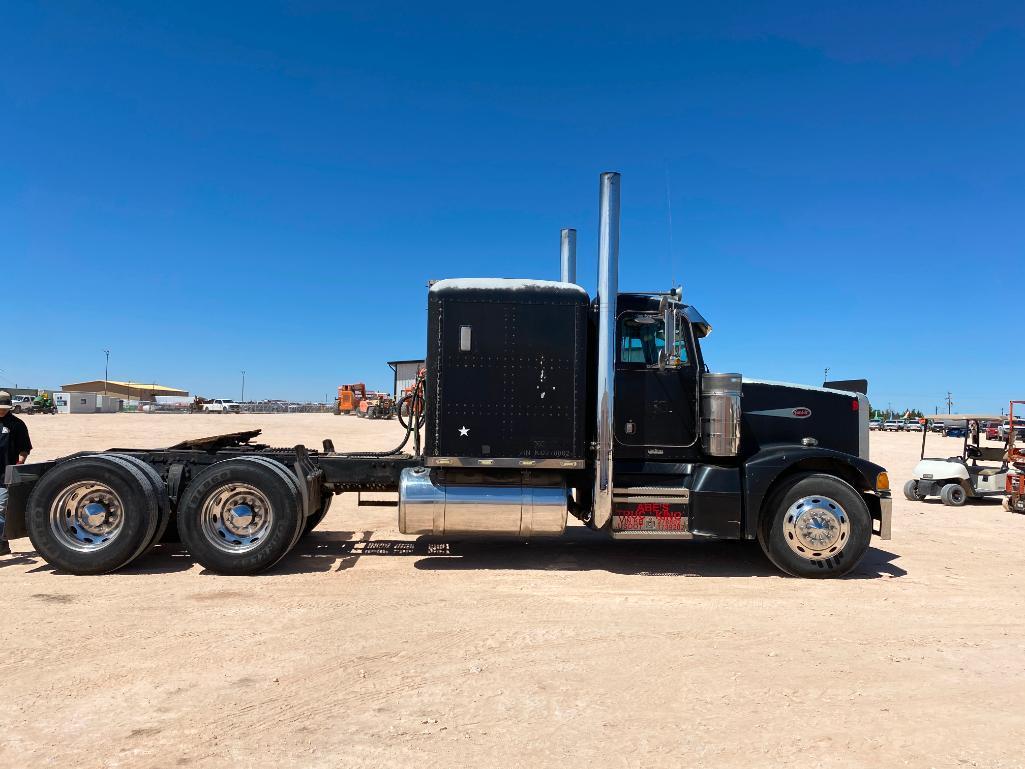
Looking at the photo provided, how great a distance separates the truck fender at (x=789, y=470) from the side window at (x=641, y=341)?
1.28 metres

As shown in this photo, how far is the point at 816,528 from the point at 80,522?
7256mm

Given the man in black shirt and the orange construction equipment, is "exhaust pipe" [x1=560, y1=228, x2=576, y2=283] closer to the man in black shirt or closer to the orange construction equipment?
the man in black shirt

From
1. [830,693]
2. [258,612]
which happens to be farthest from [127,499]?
[830,693]

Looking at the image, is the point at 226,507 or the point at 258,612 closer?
the point at 258,612

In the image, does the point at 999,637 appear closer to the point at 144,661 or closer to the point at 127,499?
the point at 144,661

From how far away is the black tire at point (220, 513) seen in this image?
6008 mm

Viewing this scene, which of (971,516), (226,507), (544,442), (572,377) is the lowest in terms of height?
(971,516)

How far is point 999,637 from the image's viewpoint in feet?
15.1

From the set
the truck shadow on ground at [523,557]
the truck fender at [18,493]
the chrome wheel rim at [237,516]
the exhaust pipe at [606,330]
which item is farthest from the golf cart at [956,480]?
the truck fender at [18,493]

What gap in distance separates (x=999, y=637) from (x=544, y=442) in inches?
151

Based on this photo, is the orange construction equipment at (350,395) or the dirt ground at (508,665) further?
the orange construction equipment at (350,395)

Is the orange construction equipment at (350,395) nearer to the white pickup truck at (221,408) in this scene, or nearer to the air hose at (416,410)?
the white pickup truck at (221,408)

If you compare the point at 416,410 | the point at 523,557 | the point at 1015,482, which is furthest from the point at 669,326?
the point at 1015,482

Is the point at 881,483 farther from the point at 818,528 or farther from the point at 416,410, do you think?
the point at 416,410
